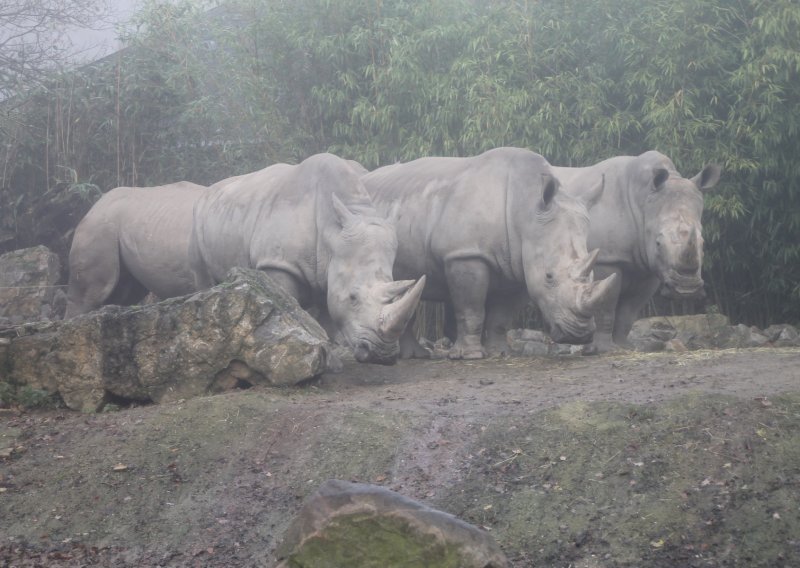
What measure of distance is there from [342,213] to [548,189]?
5.79 ft

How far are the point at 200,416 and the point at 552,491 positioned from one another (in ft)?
7.40

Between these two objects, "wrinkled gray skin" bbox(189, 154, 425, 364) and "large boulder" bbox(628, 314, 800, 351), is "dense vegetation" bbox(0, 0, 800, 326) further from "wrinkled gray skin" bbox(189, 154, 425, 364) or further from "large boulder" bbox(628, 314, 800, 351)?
"wrinkled gray skin" bbox(189, 154, 425, 364)

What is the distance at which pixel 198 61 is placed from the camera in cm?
1427

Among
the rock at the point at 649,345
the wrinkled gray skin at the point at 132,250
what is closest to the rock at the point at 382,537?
the rock at the point at 649,345

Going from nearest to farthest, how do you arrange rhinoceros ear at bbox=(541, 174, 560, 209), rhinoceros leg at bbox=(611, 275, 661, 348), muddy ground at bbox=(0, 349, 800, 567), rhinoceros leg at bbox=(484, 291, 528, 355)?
1. muddy ground at bbox=(0, 349, 800, 567)
2. rhinoceros ear at bbox=(541, 174, 560, 209)
3. rhinoceros leg at bbox=(484, 291, 528, 355)
4. rhinoceros leg at bbox=(611, 275, 661, 348)

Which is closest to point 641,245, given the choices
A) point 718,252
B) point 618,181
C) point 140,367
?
point 618,181

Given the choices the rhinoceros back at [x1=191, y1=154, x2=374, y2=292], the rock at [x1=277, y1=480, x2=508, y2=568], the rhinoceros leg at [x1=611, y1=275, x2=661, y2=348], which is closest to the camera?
the rock at [x1=277, y1=480, x2=508, y2=568]

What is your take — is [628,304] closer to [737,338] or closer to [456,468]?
[737,338]

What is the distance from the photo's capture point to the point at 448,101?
42.3 ft

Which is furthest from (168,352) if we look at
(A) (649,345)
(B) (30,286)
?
(B) (30,286)

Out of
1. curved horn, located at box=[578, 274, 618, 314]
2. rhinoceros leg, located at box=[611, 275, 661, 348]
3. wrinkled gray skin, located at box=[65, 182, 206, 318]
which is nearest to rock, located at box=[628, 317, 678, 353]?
rhinoceros leg, located at box=[611, 275, 661, 348]

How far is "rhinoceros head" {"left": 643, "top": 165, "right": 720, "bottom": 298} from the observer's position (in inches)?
382

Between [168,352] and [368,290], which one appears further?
[368,290]

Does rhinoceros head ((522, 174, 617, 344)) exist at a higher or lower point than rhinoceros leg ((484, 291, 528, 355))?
higher
